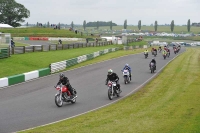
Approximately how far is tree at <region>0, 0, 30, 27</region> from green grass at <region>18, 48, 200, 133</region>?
96218 mm

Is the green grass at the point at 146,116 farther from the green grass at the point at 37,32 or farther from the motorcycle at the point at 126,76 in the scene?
the green grass at the point at 37,32

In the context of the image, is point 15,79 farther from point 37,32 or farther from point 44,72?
point 37,32

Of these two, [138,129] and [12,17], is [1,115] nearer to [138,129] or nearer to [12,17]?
[138,129]

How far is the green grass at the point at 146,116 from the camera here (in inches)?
527

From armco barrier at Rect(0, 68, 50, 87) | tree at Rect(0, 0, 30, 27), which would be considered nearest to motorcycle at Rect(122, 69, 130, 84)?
armco barrier at Rect(0, 68, 50, 87)

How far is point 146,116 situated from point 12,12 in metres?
105

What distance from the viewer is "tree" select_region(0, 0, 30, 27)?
11438 cm

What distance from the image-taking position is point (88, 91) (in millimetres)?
24125

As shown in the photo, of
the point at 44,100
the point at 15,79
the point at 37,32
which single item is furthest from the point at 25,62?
the point at 37,32

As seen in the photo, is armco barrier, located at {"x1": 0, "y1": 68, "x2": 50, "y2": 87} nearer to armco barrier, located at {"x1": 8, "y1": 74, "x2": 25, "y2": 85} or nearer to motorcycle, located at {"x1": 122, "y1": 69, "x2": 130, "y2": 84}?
armco barrier, located at {"x1": 8, "y1": 74, "x2": 25, "y2": 85}

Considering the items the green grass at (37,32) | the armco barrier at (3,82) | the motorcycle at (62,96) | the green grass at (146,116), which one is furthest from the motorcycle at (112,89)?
the green grass at (37,32)

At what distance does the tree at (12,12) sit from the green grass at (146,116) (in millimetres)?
96218

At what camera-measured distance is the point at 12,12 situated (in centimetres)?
11506

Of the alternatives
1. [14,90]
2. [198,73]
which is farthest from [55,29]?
[14,90]
